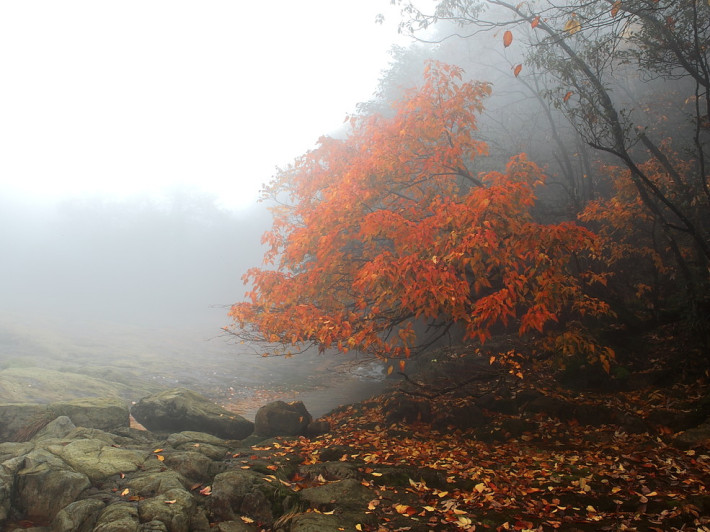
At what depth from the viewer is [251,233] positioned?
53.8 m

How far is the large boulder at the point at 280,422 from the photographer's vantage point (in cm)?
1119

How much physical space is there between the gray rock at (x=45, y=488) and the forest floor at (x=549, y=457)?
334 centimetres

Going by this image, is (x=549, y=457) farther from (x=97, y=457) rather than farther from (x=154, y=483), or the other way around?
(x=97, y=457)

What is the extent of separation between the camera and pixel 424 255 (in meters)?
8.10

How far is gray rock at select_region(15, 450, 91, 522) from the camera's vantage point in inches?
243

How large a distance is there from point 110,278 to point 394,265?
4787cm

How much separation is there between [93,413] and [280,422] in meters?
4.60

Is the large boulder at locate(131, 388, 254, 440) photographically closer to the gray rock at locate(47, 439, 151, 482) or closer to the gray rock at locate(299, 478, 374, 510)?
the gray rock at locate(47, 439, 151, 482)

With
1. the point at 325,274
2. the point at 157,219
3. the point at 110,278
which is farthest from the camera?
the point at 157,219

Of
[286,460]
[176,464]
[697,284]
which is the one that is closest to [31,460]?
[176,464]

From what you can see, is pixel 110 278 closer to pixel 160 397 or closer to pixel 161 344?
pixel 161 344

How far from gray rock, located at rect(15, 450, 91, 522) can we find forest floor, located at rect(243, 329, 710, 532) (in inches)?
131

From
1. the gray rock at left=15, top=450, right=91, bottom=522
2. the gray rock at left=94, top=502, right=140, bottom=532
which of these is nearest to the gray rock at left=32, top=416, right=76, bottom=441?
the gray rock at left=15, top=450, right=91, bottom=522

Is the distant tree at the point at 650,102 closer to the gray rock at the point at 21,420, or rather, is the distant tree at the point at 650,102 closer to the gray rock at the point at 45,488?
the gray rock at the point at 45,488
